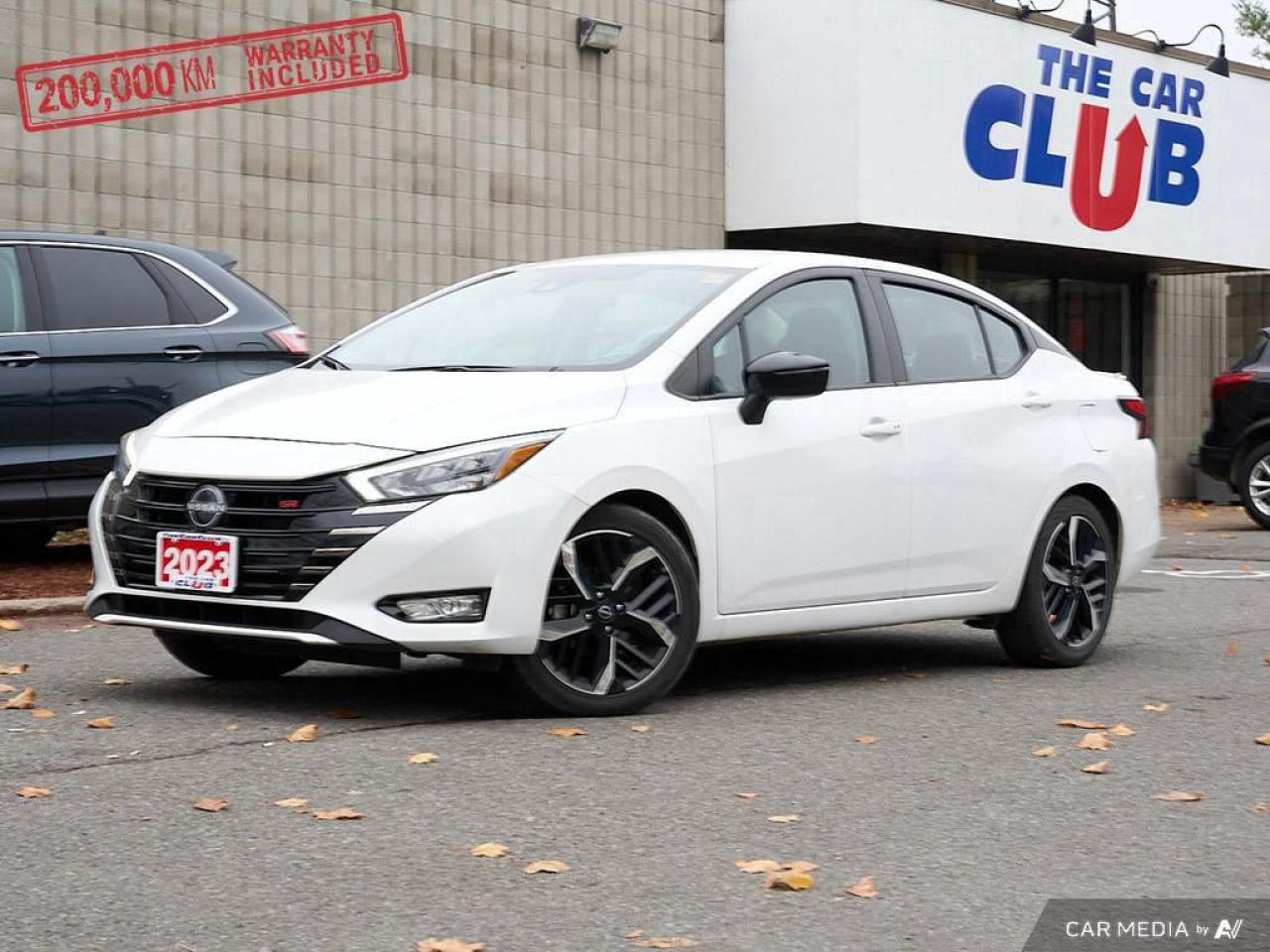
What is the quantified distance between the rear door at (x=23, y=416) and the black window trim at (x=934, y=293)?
14.4 feet

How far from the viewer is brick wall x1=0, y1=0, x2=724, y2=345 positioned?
48.9 feet

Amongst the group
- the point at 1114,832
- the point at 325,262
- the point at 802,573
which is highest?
the point at 325,262

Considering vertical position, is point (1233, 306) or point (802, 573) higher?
point (1233, 306)

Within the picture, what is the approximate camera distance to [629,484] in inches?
262

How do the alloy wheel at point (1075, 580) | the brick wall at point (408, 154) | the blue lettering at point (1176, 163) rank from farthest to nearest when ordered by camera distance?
1. the blue lettering at point (1176, 163)
2. the brick wall at point (408, 154)
3. the alloy wheel at point (1075, 580)

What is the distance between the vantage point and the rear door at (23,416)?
400 inches

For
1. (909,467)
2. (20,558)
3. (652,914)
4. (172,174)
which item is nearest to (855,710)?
(909,467)

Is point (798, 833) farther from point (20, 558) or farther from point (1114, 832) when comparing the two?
point (20, 558)

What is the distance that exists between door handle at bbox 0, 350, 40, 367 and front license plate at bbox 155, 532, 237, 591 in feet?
12.9

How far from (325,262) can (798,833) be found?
1192cm

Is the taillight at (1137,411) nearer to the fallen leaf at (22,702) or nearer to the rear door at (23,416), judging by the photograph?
the fallen leaf at (22,702)

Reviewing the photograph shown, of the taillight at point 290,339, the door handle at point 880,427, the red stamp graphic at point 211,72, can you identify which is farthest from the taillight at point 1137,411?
the red stamp graphic at point 211,72

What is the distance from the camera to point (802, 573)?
734 centimetres


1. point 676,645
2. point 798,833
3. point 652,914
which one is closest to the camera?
point 652,914
